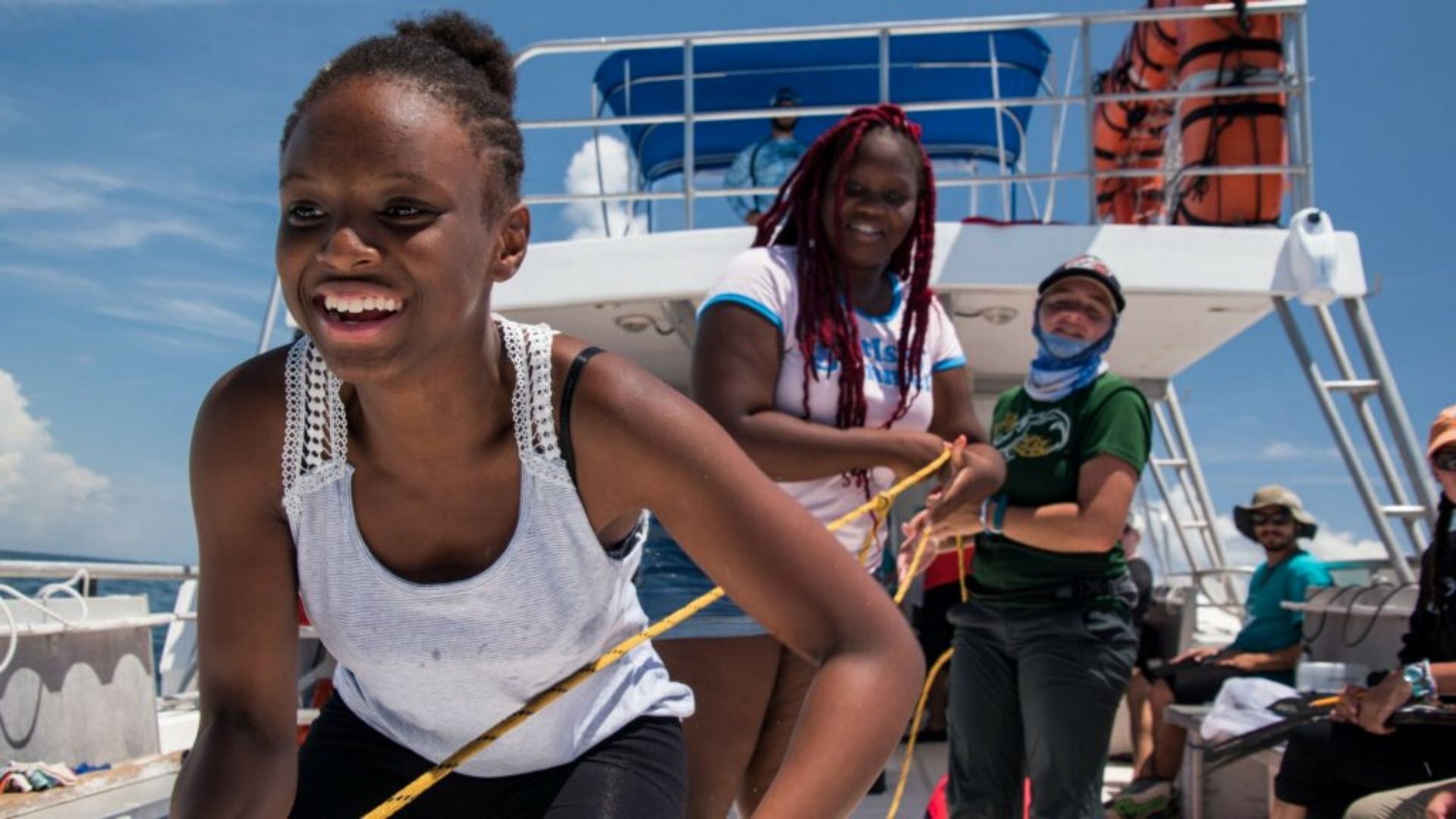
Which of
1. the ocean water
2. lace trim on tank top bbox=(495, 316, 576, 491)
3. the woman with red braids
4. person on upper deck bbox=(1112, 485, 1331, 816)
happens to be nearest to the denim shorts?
the woman with red braids

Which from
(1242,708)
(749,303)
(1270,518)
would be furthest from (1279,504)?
(749,303)

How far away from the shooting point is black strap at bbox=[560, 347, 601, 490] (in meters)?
1.53

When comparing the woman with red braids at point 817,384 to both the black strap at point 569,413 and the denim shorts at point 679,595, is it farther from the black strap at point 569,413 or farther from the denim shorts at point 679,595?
the black strap at point 569,413

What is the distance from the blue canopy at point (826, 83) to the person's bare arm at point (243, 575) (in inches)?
301

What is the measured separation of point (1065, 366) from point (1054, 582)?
1.91ft

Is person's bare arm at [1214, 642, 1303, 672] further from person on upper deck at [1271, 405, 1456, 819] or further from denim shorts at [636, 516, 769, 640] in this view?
denim shorts at [636, 516, 769, 640]

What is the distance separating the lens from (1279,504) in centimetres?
627

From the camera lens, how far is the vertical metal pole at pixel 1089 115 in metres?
6.04

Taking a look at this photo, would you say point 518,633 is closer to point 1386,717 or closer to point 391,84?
point 391,84

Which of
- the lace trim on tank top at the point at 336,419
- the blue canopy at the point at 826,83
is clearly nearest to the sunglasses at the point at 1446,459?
the lace trim on tank top at the point at 336,419

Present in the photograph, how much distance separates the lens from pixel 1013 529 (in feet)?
10.1

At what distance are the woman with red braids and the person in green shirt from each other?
0.28m

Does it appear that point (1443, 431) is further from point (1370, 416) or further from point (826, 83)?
point (826, 83)

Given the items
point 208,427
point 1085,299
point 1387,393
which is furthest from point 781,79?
point 208,427
